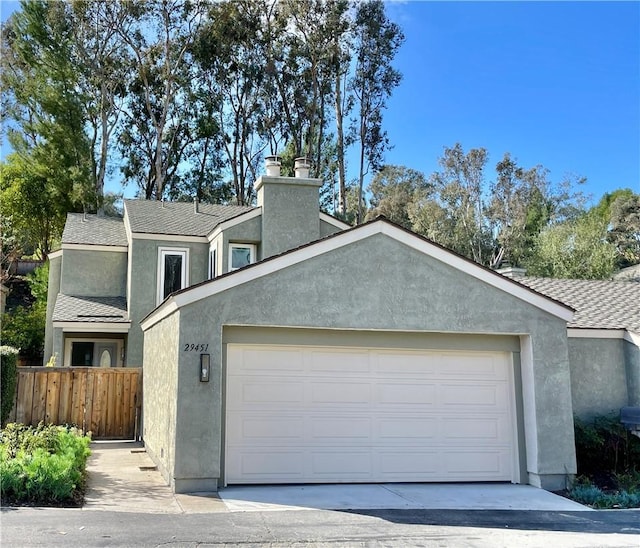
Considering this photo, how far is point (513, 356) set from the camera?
11.2 meters

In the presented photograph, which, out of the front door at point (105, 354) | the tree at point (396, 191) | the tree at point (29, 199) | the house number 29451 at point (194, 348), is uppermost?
the tree at point (396, 191)

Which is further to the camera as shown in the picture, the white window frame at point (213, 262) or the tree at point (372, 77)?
the tree at point (372, 77)

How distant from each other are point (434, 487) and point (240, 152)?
31.9 metres

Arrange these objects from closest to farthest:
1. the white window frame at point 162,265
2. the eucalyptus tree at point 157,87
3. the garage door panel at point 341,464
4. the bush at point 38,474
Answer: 1. the bush at point 38,474
2. the garage door panel at point 341,464
3. the white window frame at point 162,265
4. the eucalyptus tree at point 157,87

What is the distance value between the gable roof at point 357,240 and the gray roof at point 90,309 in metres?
8.34

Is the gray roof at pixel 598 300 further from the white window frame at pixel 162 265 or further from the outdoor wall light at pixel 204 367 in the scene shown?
the white window frame at pixel 162 265

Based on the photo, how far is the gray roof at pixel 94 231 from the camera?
21.2 m

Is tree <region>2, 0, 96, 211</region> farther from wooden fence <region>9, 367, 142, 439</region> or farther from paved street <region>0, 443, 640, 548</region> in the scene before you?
paved street <region>0, 443, 640, 548</region>

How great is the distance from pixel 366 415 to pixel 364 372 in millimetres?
723

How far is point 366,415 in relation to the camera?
35.2 feet

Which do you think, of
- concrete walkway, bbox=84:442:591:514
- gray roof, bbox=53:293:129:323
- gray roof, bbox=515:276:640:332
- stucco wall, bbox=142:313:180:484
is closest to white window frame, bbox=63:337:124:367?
gray roof, bbox=53:293:129:323

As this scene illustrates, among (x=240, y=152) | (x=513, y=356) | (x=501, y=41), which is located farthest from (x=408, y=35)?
(x=513, y=356)

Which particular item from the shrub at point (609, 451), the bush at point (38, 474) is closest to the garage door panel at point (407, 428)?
the shrub at point (609, 451)

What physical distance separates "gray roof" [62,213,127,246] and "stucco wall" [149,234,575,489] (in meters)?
12.5
